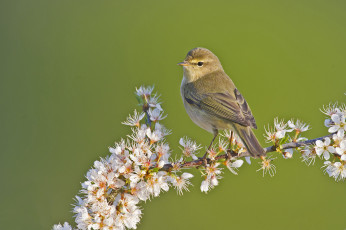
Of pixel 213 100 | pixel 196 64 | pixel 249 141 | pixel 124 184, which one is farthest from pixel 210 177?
pixel 196 64

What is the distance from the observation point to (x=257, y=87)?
4.94 metres

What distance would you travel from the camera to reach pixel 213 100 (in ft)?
10.3

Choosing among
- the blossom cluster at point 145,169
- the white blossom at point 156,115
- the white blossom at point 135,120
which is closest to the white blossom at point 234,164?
the blossom cluster at point 145,169

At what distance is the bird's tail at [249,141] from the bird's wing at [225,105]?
4 centimetres

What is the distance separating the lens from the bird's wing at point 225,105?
285cm

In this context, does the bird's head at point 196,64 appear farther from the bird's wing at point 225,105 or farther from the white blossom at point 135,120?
the white blossom at point 135,120

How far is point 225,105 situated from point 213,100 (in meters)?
0.15

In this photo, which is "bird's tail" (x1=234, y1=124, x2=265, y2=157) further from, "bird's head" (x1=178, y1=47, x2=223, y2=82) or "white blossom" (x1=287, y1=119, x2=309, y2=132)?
"bird's head" (x1=178, y1=47, x2=223, y2=82)

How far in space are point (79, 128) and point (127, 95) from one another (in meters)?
0.74

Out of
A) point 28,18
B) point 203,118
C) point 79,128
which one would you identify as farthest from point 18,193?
point 28,18

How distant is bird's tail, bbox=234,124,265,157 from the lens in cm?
234

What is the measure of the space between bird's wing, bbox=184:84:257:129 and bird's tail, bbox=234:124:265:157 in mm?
41

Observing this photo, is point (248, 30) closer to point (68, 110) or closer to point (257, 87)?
point (257, 87)

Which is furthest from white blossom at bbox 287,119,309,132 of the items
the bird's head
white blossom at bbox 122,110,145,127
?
the bird's head
